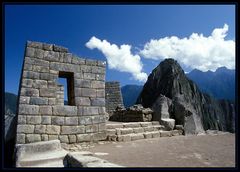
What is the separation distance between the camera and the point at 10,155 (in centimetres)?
605

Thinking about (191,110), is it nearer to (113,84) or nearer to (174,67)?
(113,84)

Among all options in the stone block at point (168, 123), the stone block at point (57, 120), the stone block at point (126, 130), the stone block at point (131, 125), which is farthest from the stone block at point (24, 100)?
the stone block at point (168, 123)

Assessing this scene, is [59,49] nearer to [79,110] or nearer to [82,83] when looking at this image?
[82,83]

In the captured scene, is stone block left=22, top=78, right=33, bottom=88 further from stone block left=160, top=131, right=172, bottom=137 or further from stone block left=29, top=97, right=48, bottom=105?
stone block left=160, top=131, right=172, bottom=137

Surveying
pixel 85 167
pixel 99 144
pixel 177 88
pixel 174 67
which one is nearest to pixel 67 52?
pixel 99 144

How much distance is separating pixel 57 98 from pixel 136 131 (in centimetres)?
294

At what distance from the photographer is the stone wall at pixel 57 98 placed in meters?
5.73

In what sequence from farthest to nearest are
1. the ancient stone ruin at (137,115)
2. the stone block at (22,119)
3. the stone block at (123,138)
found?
the ancient stone ruin at (137,115), the stone block at (123,138), the stone block at (22,119)

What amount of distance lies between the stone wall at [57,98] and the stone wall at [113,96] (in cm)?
878

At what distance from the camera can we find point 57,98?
6.34 metres

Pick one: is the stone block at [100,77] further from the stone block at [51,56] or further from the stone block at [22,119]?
the stone block at [22,119]

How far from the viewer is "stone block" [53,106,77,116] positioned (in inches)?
240

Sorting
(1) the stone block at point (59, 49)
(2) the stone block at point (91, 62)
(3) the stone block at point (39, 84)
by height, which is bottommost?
(3) the stone block at point (39, 84)

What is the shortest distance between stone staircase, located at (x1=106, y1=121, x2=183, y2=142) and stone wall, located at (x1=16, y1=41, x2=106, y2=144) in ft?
1.39
